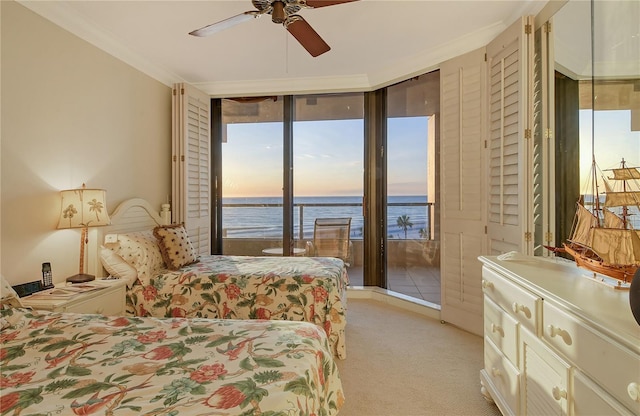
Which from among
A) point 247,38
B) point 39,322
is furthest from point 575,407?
point 247,38

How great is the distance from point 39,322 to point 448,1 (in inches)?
126

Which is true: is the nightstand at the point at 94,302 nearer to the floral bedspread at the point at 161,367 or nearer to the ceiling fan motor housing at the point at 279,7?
the floral bedspread at the point at 161,367

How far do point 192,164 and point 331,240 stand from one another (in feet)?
6.70

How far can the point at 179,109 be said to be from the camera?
3.88 m

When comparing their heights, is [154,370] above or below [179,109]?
below

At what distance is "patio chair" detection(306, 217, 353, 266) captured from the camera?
463 cm

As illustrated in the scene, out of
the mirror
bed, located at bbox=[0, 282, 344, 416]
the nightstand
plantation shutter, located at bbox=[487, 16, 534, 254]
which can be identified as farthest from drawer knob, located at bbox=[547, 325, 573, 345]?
the nightstand

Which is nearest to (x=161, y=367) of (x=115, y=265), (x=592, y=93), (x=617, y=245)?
(x=617, y=245)

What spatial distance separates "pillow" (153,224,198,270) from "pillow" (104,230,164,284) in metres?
0.11

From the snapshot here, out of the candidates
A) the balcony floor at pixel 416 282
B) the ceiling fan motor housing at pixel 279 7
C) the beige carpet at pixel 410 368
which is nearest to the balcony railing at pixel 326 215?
the balcony floor at pixel 416 282

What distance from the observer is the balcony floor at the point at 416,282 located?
380cm

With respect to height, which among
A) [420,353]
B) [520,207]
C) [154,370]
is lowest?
[420,353]

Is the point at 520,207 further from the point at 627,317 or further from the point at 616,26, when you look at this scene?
the point at 627,317

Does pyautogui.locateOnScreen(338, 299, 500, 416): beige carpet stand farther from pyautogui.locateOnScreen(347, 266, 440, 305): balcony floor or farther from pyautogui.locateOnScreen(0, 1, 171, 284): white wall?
pyautogui.locateOnScreen(0, 1, 171, 284): white wall
